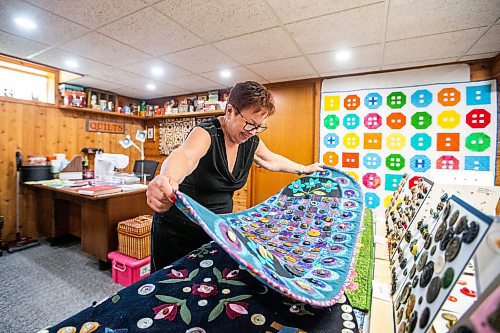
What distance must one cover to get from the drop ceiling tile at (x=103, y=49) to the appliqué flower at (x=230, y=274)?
2860 millimetres

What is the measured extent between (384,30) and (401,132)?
5.28 feet

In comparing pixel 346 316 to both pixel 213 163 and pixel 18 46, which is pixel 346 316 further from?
pixel 18 46

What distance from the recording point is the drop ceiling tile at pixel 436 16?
6.33 ft

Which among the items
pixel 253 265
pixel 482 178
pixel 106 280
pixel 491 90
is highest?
pixel 491 90

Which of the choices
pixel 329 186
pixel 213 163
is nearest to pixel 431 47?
pixel 329 186

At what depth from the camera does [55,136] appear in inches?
168

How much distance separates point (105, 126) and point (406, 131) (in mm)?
5576

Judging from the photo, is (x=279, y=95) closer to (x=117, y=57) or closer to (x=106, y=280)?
(x=117, y=57)

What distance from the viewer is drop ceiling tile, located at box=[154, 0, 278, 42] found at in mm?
2010

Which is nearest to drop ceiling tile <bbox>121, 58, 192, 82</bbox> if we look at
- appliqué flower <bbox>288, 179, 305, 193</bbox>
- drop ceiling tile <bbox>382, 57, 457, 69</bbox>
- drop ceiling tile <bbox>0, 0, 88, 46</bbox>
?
drop ceiling tile <bbox>0, 0, 88, 46</bbox>

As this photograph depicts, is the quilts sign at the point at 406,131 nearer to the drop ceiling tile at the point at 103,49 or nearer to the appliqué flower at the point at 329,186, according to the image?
the appliqué flower at the point at 329,186

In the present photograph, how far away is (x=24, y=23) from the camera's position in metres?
2.39

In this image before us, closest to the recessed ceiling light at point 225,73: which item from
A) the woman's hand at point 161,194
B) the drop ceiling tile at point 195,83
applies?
the drop ceiling tile at point 195,83

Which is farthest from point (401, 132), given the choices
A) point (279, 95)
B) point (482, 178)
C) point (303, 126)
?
point (482, 178)
